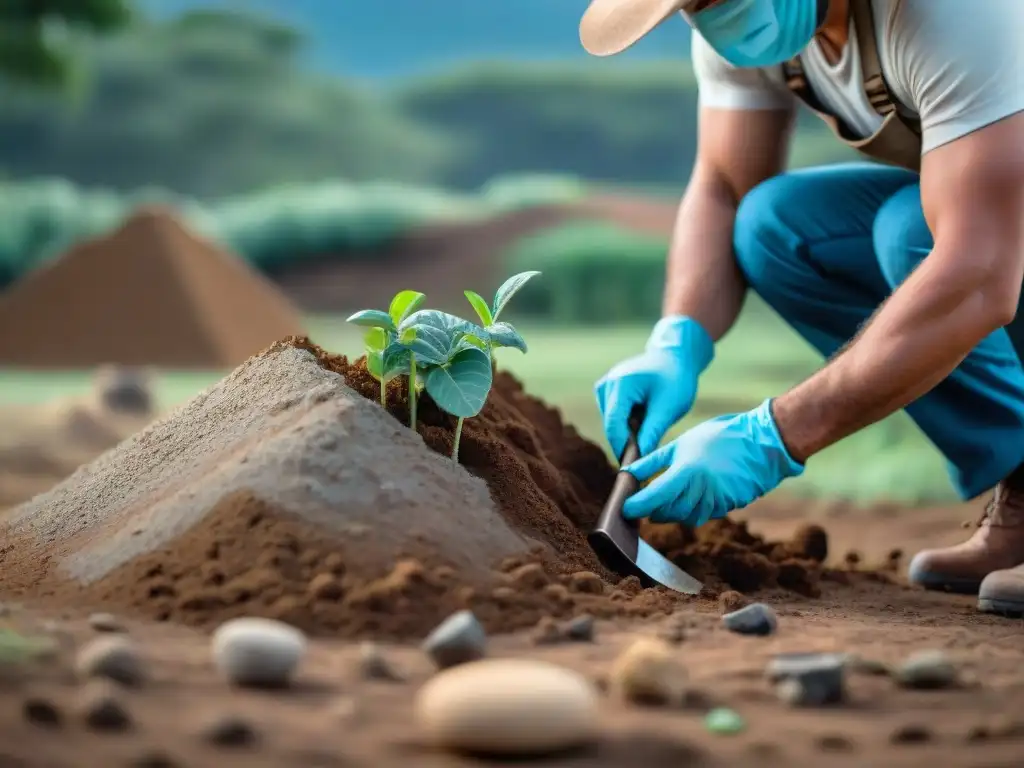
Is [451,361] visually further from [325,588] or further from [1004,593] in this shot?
[1004,593]

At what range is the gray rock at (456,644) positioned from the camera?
133 centimetres

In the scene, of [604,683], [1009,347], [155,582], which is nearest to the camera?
[604,683]

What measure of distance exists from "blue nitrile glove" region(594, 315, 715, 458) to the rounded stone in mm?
1049

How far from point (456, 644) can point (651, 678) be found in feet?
0.73

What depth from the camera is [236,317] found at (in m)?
5.89

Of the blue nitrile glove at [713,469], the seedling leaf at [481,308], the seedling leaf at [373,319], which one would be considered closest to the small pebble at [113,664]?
the seedling leaf at [373,319]

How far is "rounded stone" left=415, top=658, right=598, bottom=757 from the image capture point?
1.10m

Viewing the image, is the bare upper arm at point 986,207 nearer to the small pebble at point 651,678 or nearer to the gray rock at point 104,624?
the small pebble at point 651,678

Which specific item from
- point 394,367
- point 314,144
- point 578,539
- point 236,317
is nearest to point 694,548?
point 578,539

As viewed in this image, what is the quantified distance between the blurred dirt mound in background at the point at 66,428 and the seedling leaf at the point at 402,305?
86.0 inches

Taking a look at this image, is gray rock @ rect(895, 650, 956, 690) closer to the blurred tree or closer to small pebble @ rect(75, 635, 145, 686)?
small pebble @ rect(75, 635, 145, 686)

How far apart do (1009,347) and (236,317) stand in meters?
4.23

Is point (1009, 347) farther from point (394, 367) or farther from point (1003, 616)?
point (394, 367)

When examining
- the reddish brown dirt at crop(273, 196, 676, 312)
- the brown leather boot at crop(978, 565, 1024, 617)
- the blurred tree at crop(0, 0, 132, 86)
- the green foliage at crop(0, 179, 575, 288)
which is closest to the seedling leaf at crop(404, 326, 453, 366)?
the brown leather boot at crop(978, 565, 1024, 617)
